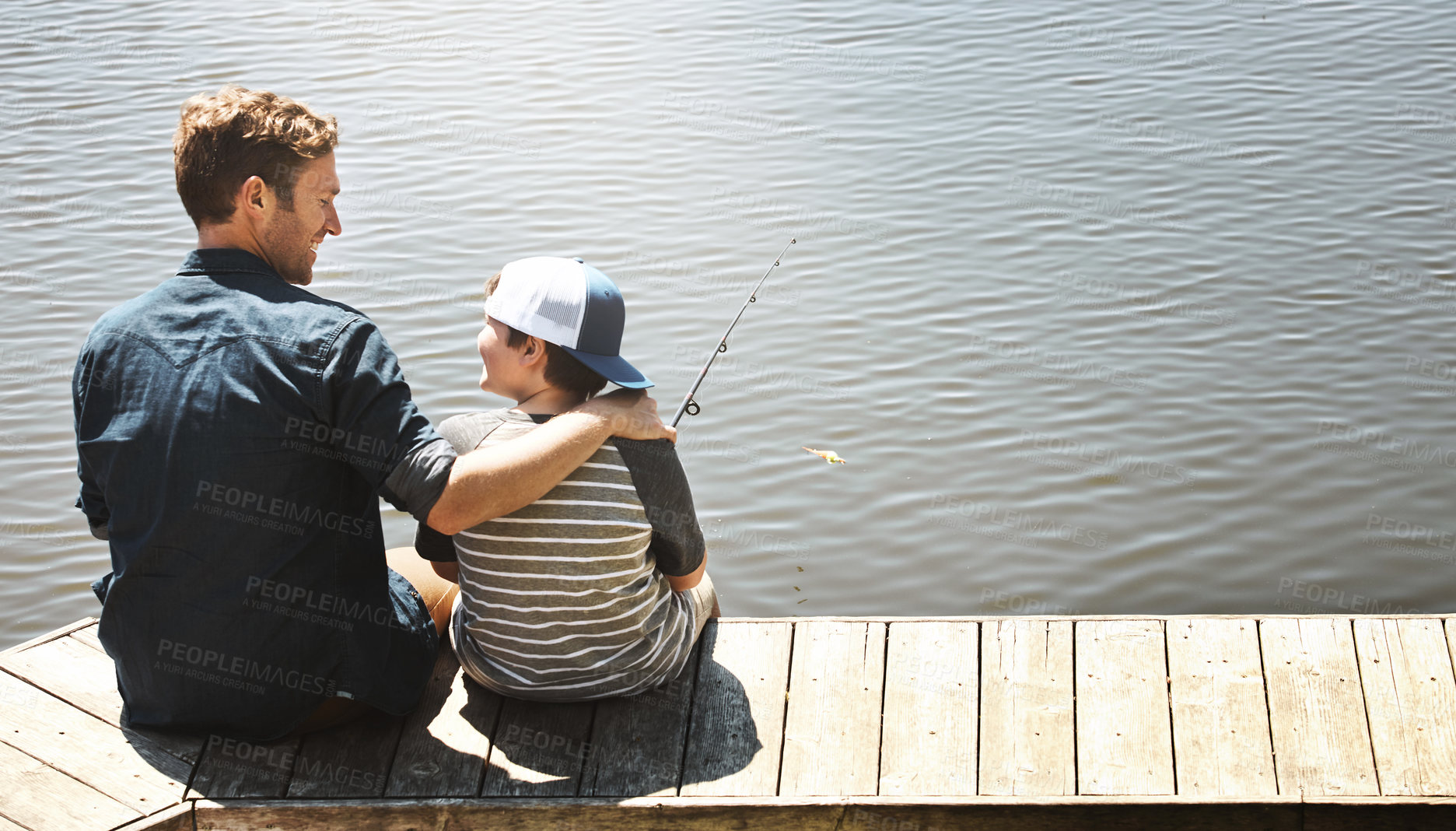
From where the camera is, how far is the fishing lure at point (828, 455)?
4500 mm

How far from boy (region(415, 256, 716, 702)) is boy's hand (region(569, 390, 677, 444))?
0.10 feet

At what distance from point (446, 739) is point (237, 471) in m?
0.75

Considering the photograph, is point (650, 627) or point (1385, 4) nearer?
point (650, 627)

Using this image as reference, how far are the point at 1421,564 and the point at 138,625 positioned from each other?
12.0 ft

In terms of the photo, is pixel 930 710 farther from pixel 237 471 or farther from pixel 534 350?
pixel 237 471

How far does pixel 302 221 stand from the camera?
2.26 metres

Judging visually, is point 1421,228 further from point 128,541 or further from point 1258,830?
point 128,541

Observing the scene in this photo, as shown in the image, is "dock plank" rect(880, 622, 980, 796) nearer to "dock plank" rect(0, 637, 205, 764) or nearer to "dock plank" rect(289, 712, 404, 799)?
"dock plank" rect(289, 712, 404, 799)

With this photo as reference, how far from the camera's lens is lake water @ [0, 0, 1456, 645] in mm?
4102

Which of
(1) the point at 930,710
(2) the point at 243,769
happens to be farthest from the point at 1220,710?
(2) the point at 243,769

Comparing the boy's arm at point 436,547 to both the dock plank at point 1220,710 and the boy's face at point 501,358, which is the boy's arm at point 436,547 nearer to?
the boy's face at point 501,358

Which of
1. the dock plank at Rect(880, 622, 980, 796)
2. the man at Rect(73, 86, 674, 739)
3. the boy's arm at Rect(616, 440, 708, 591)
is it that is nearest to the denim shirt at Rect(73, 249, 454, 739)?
the man at Rect(73, 86, 674, 739)

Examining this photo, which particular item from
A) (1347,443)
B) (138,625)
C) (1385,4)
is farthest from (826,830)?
(1385,4)

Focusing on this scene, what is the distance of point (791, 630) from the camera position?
9.54ft
